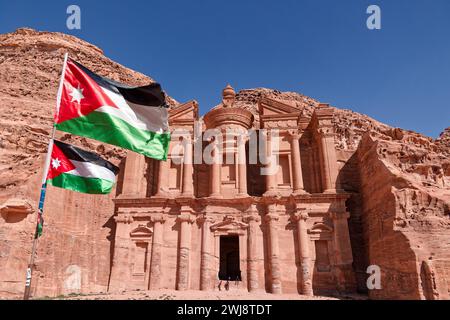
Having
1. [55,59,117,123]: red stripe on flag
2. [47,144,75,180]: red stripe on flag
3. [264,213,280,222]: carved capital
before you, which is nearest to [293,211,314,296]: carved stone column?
[264,213,280,222]: carved capital

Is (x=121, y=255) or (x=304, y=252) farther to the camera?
(x=121, y=255)

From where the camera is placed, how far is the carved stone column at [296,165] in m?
23.4

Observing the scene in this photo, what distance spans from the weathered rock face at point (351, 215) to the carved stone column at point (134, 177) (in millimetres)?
612

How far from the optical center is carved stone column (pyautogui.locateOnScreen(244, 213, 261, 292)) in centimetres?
2077

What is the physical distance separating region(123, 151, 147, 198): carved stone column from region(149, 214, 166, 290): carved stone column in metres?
2.63

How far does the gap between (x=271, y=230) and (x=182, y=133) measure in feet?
32.6

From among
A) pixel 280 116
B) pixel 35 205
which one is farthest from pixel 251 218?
pixel 35 205

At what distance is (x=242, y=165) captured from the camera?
963 inches

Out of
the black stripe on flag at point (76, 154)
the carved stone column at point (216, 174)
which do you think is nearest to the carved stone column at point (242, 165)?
the carved stone column at point (216, 174)

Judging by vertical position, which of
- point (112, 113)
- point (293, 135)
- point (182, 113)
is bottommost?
point (112, 113)

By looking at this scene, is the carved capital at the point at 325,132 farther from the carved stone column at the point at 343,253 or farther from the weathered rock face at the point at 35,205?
→ the weathered rock face at the point at 35,205

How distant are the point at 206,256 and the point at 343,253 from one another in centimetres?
839

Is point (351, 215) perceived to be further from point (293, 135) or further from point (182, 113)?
point (182, 113)

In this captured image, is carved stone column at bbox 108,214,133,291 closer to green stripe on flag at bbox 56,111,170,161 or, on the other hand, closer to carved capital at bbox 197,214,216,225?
carved capital at bbox 197,214,216,225
